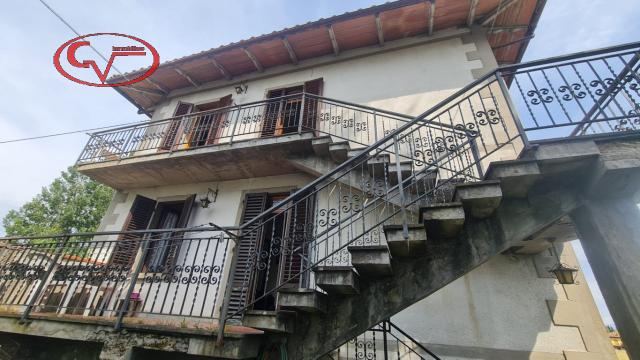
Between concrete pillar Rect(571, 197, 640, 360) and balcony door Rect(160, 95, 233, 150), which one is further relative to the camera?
balcony door Rect(160, 95, 233, 150)

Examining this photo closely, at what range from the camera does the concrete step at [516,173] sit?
102 inches

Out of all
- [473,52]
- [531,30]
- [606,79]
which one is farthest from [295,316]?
[531,30]

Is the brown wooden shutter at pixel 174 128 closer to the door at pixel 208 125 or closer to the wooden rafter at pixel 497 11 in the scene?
the door at pixel 208 125

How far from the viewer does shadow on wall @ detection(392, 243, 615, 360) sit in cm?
384

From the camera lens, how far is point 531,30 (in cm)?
668

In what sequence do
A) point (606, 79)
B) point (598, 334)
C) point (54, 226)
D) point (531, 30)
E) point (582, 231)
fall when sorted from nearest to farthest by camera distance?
point (582, 231) → point (606, 79) → point (598, 334) → point (531, 30) → point (54, 226)

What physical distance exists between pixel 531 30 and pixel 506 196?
643 centimetres

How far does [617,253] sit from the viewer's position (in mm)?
2512

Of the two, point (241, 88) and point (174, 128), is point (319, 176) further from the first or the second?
point (174, 128)

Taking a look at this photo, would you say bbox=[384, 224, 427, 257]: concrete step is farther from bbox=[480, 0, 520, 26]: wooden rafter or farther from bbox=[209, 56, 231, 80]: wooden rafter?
bbox=[209, 56, 231, 80]: wooden rafter

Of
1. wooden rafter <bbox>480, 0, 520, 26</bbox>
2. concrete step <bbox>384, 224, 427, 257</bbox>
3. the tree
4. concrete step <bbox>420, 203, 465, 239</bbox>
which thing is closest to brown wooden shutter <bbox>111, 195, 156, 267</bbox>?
concrete step <bbox>384, 224, 427, 257</bbox>

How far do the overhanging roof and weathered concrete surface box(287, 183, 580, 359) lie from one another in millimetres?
5660

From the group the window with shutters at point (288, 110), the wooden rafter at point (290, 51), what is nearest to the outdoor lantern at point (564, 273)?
the window with shutters at point (288, 110)

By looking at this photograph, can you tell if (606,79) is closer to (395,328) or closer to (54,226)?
(395,328)
